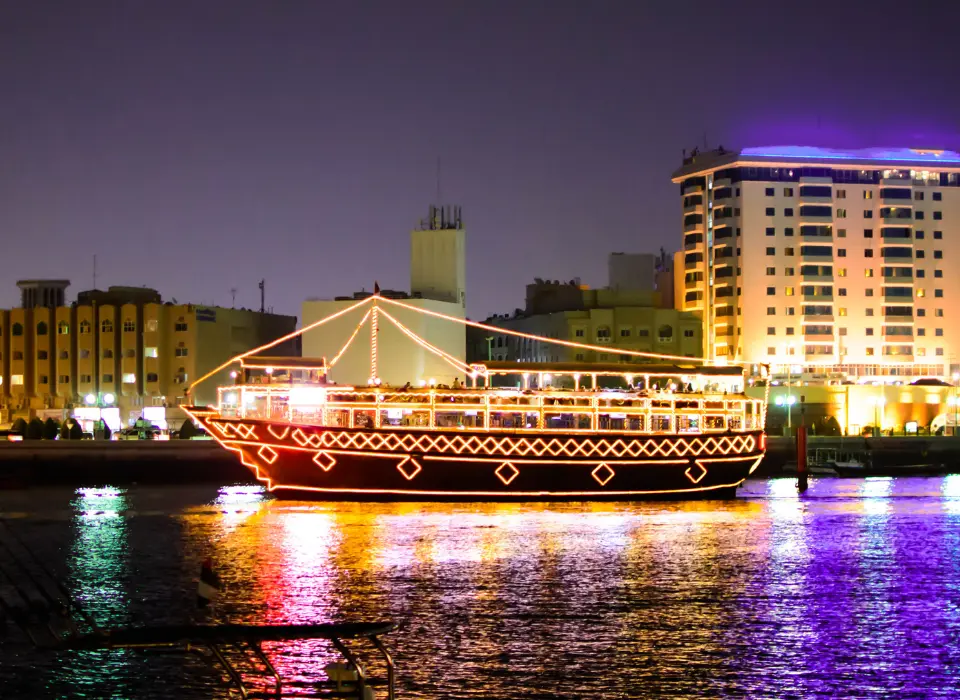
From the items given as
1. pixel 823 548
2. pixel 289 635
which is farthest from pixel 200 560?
pixel 289 635

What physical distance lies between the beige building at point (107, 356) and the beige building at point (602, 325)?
23.3m

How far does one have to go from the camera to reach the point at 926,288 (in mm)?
122062

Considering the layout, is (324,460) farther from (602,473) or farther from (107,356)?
(107,356)

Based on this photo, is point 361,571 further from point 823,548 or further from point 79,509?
point 79,509

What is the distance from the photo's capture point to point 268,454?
53.2 m

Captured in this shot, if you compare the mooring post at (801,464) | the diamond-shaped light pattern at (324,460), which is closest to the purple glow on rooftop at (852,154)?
the mooring post at (801,464)

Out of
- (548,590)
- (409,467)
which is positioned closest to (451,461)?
(409,467)

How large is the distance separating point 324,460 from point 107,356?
55.0 meters

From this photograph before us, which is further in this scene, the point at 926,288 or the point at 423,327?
the point at 926,288

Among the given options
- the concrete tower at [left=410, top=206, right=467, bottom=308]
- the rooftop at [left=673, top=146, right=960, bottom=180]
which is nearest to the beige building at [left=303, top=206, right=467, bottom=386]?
the concrete tower at [left=410, top=206, right=467, bottom=308]

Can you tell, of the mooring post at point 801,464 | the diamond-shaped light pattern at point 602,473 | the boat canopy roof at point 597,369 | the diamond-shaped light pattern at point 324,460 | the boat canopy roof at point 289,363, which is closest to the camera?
the diamond-shaped light pattern at point 324,460

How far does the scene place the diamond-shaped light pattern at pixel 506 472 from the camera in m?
53.1

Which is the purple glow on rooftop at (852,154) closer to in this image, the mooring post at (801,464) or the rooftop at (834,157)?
the rooftop at (834,157)

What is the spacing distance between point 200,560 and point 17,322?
74.8m
